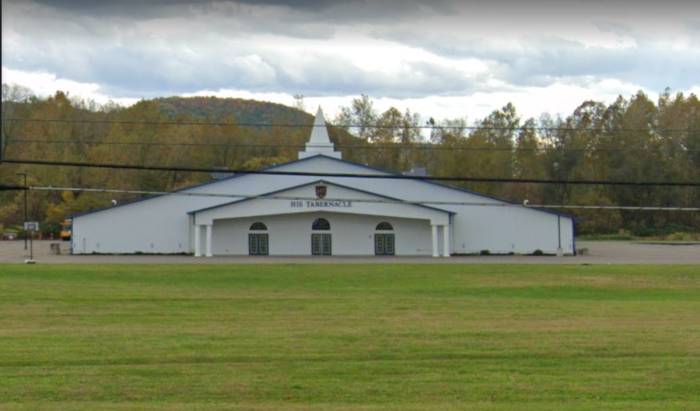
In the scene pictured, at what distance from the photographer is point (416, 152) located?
382 ft

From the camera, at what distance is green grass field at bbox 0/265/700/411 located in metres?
16.8

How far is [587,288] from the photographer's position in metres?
41.8

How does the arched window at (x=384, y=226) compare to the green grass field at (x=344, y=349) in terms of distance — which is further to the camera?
the arched window at (x=384, y=226)

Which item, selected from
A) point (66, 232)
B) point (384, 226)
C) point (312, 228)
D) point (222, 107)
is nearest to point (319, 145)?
point (312, 228)

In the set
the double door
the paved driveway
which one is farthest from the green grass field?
the double door

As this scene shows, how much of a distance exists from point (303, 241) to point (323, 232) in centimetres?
167

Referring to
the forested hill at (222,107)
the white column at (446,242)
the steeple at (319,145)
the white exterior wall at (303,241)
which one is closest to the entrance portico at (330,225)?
the white column at (446,242)

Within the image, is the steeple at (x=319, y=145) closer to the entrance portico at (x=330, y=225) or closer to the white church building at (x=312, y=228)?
the white church building at (x=312, y=228)

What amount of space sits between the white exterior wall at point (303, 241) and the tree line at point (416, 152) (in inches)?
934

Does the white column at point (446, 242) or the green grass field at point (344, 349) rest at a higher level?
the white column at point (446, 242)

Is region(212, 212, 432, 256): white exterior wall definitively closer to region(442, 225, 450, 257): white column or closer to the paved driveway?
region(442, 225, 450, 257): white column

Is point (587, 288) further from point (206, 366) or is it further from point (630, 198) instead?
point (630, 198)

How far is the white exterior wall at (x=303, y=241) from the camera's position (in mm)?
72062

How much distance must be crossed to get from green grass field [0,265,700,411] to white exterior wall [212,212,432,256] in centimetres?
3245
